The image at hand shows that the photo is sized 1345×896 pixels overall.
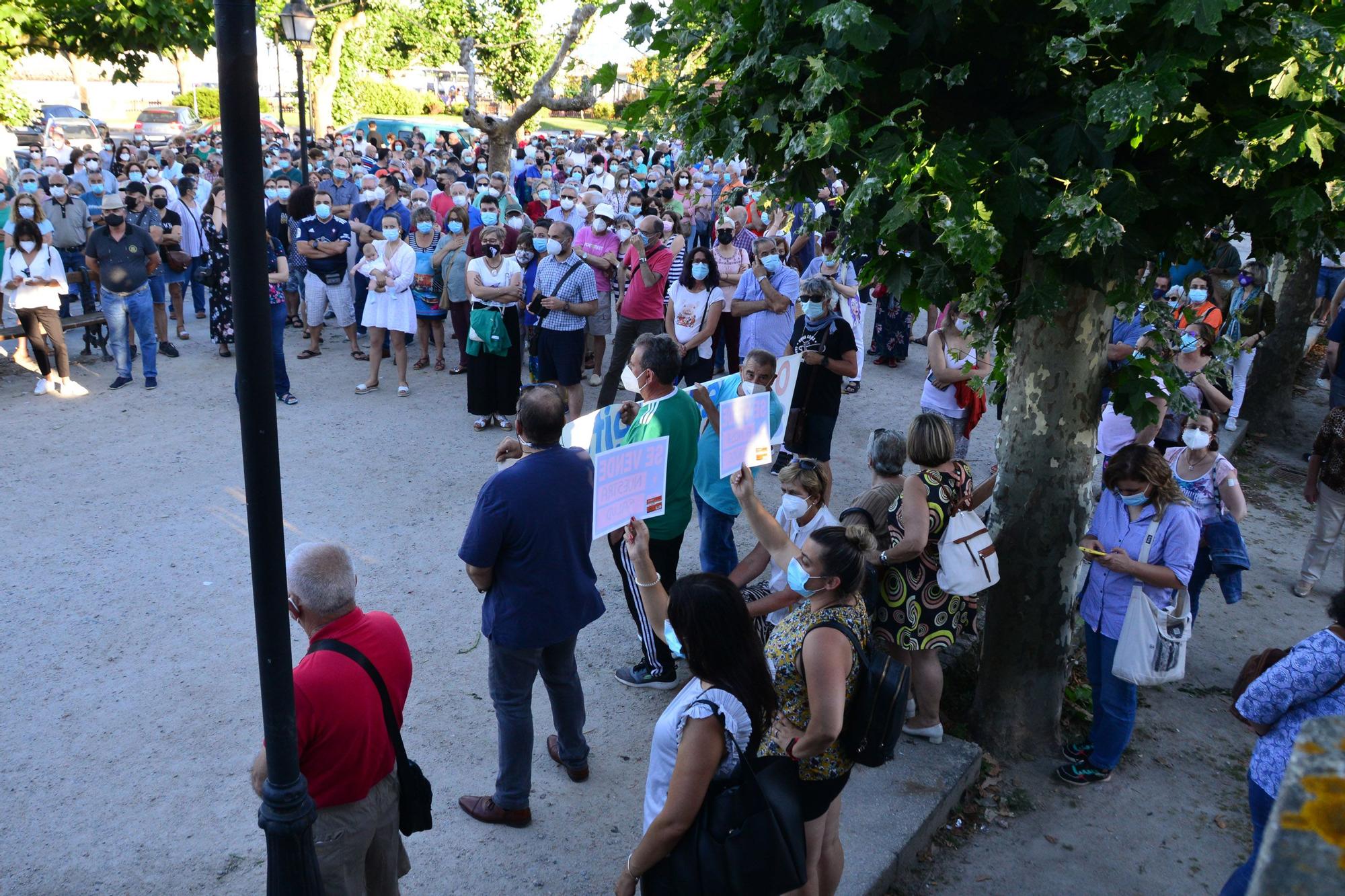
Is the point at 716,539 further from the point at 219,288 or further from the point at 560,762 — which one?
the point at 219,288

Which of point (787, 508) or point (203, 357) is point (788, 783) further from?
point (203, 357)

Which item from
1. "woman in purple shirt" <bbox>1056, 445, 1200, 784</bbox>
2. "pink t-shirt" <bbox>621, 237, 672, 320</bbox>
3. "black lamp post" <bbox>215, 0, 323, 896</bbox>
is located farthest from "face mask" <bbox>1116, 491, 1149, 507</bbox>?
"pink t-shirt" <bbox>621, 237, 672, 320</bbox>

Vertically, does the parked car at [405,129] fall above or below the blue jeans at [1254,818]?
above

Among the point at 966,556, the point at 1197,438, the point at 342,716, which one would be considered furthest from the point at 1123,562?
the point at 342,716

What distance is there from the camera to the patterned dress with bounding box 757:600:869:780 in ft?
11.3

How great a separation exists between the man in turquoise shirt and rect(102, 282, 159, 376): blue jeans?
7.21 meters

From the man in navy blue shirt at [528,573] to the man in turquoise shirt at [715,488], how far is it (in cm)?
164

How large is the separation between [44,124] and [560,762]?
3581 centimetres

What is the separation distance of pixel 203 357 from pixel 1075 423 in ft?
34.1

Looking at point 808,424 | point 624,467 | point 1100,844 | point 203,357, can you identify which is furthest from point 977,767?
point 203,357

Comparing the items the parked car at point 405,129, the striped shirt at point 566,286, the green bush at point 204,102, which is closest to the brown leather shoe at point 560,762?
the striped shirt at point 566,286

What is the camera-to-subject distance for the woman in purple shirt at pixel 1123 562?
4656 mm

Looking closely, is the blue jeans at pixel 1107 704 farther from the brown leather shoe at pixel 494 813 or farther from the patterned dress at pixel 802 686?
the brown leather shoe at pixel 494 813

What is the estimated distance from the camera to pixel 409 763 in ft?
11.1
